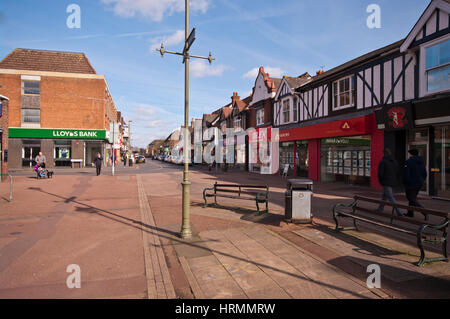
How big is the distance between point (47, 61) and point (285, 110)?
97.6ft

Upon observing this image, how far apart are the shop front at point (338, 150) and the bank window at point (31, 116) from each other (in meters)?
27.5

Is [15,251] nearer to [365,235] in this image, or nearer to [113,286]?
[113,286]

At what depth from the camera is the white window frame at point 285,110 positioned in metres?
22.3

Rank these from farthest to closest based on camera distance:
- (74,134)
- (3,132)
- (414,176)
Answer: (74,134) < (3,132) < (414,176)

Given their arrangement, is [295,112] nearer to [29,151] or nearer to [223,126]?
[223,126]

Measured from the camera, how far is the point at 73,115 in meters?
32.3

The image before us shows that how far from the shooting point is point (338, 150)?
17344mm

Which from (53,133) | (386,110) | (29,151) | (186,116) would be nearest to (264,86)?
(386,110)

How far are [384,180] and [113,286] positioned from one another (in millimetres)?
7586

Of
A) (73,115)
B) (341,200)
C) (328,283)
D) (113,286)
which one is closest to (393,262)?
(328,283)

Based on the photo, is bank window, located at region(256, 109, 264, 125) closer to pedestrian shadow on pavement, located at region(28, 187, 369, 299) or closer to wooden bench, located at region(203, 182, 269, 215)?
wooden bench, located at region(203, 182, 269, 215)

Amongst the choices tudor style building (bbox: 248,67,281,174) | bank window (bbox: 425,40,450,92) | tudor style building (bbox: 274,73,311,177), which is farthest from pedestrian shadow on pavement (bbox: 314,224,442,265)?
tudor style building (bbox: 248,67,281,174)

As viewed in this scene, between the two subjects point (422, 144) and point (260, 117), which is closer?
point (422, 144)

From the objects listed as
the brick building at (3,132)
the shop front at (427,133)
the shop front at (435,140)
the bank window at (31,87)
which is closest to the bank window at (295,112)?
the shop front at (427,133)
